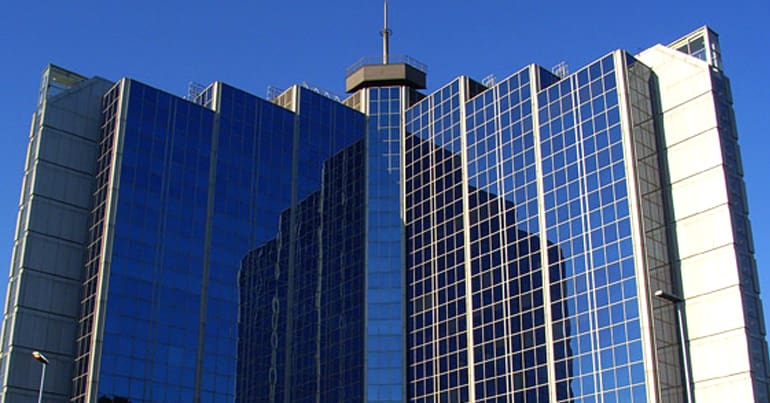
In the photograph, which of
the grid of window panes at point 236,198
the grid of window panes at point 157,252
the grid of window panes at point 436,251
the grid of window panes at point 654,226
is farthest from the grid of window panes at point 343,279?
the grid of window panes at point 654,226

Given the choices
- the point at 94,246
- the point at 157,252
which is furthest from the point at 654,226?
the point at 94,246

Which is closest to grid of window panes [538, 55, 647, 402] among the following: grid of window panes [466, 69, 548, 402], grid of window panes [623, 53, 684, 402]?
grid of window panes [623, 53, 684, 402]

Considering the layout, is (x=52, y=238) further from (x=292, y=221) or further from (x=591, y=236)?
(x=591, y=236)

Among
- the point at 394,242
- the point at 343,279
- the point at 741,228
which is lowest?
the point at 741,228

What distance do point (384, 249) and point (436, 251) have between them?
6184 mm

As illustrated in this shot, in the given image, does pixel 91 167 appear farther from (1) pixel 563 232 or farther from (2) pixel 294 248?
(1) pixel 563 232

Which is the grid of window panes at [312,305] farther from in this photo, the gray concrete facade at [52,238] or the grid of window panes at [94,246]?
the gray concrete facade at [52,238]

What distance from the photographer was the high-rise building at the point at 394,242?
2881 inches

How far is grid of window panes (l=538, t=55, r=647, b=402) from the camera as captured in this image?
236 feet

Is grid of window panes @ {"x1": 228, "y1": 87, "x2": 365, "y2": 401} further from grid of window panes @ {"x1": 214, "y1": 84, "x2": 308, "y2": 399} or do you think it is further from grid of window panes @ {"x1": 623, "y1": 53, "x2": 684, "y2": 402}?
grid of window panes @ {"x1": 623, "y1": 53, "x2": 684, "y2": 402}

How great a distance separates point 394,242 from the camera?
96.3 m

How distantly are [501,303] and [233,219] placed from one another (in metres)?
27.1

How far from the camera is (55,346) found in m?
83.8

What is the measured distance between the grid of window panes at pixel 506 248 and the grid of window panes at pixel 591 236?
7.13ft
